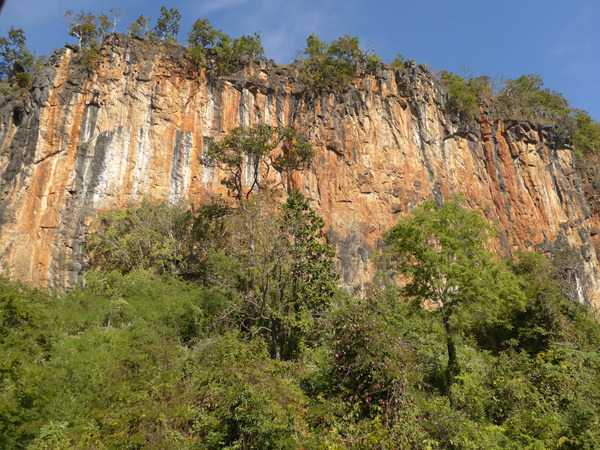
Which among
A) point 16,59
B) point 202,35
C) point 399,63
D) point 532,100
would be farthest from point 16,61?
point 532,100

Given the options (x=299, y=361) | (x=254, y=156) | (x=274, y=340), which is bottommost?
(x=299, y=361)

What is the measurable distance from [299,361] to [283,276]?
8.60ft

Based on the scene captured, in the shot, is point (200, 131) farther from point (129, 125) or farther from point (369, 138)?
point (369, 138)

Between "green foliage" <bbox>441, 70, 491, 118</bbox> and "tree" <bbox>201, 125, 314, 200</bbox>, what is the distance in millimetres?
14524

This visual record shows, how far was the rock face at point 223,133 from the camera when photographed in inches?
810

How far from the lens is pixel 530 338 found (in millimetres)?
12883

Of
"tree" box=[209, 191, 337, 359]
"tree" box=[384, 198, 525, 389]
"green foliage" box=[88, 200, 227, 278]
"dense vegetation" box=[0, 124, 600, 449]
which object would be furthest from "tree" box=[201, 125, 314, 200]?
"tree" box=[384, 198, 525, 389]

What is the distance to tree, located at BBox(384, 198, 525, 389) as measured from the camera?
431 inches

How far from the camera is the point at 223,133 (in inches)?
982

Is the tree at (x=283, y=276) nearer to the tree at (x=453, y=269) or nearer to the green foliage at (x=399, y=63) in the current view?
the tree at (x=453, y=269)

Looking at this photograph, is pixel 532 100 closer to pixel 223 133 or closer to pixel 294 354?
pixel 223 133

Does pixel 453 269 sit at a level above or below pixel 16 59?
below

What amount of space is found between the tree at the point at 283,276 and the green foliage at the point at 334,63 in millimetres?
17956

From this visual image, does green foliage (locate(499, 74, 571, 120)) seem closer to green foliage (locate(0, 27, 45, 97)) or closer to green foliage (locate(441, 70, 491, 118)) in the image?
green foliage (locate(441, 70, 491, 118))
